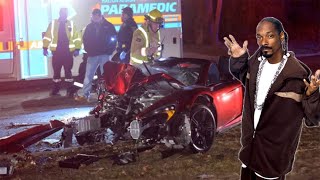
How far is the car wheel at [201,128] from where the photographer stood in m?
6.80

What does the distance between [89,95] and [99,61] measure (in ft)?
2.43

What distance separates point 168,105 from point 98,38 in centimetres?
483

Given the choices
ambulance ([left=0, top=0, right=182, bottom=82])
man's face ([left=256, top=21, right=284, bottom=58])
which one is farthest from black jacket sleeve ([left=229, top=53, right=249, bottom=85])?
ambulance ([left=0, top=0, right=182, bottom=82])

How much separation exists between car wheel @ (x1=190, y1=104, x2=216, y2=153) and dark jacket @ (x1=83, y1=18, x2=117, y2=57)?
4.67 metres

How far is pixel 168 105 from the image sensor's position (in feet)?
21.6

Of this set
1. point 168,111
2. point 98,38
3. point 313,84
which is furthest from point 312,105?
point 98,38

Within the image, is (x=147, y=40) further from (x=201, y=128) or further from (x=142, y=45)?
(x=201, y=128)

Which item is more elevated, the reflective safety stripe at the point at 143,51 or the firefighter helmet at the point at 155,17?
the firefighter helmet at the point at 155,17

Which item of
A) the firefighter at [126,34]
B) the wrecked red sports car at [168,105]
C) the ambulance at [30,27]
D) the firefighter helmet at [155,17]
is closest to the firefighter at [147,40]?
the firefighter helmet at [155,17]

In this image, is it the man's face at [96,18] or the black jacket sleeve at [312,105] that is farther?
the man's face at [96,18]

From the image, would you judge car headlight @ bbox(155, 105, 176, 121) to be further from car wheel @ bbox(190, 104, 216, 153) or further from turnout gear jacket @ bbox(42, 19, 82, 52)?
turnout gear jacket @ bbox(42, 19, 82, 52)

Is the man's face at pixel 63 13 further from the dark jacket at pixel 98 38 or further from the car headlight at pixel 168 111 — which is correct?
the car headlight at pixel 168 111

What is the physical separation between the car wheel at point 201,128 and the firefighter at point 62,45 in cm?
541

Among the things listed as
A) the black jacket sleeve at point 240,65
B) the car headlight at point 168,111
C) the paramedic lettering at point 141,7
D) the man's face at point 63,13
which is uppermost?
the paramedic lettering at point 141,7
